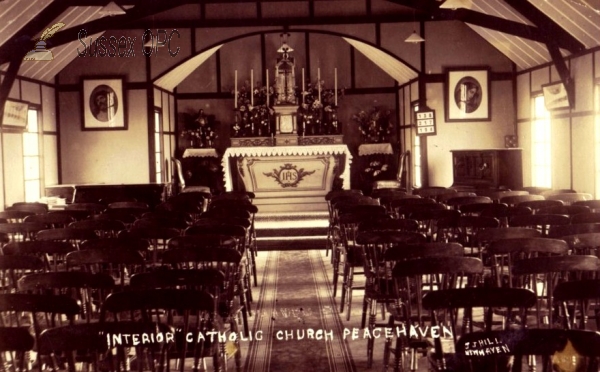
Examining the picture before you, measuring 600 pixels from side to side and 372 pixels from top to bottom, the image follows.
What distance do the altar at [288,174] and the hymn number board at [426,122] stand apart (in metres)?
2.09

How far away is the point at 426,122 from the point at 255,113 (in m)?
4.44

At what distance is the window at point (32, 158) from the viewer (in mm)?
15078

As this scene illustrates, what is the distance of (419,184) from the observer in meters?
18.5

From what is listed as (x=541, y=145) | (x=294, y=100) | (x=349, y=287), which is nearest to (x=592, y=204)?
(x=349, y=287)

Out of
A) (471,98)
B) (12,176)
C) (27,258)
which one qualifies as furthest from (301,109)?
(27,258)

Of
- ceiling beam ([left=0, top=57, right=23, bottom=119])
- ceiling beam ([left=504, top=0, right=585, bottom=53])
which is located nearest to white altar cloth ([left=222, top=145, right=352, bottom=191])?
ceiling beam ([left=504, top=0, right=585, bottom=53])

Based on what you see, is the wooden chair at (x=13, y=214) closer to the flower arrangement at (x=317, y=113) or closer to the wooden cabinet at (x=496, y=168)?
the wooden cabinet at (x=496, y=168)

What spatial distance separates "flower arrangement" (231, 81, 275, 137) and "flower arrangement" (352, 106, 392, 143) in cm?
237

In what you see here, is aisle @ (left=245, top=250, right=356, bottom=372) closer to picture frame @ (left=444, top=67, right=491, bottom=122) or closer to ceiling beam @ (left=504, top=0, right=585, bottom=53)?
ceiling beam @ (left=504, top=0, right=585, bottom=53)

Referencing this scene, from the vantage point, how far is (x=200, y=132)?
65.3ft

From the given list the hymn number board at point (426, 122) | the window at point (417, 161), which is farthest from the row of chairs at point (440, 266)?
the window at point (417, 161)

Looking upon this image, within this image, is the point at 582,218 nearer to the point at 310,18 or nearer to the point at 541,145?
the point at 541,145

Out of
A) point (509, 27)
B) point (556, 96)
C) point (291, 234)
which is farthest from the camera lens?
point (556, 96)

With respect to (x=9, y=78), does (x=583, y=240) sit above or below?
below
